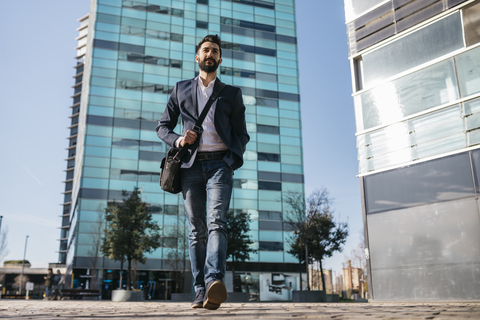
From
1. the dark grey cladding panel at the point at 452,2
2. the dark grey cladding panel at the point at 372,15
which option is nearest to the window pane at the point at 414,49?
the dark grey cladding panel at the point at 452,2

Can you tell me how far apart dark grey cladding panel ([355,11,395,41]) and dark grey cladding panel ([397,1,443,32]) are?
0.36 meters

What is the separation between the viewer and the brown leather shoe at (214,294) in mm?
2883

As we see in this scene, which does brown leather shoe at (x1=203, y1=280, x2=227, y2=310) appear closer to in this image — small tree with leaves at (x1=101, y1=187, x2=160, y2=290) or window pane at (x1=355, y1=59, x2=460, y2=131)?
window pane at (x1=355, y1=59, x2=460, y2=131)

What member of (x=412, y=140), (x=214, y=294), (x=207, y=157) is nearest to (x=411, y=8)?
(x=412, y=140)

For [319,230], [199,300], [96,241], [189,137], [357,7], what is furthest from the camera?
[96,241]

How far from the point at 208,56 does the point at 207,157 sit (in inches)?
35.8

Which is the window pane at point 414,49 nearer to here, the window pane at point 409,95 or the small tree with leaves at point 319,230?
the window pane at point 409,95

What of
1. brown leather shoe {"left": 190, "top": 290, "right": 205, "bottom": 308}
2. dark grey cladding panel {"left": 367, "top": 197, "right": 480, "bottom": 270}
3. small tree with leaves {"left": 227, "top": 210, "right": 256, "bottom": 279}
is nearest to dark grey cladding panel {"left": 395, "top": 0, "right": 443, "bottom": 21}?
dark grey cladding panel {"left": 367, "top": 197, "right": 480, "bottom": 270}

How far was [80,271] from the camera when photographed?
3900 centimetres

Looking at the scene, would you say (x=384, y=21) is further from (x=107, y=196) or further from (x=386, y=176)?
(x=107, y=196)

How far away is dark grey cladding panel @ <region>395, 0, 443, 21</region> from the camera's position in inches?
460

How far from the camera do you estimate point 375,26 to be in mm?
12859

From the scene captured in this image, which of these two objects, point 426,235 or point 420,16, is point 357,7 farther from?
point 426,235

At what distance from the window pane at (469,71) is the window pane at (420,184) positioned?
5.36ft
